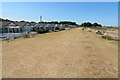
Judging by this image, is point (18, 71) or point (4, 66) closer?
point (18, 71)

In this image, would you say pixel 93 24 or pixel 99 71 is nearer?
pixel 99 71

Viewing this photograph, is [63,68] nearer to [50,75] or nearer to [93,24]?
[50,75]

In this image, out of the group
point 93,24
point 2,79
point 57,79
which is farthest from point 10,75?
point 93,24

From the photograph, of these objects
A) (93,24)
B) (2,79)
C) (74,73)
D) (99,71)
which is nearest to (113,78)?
(99,71)

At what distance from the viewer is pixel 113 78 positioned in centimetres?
455

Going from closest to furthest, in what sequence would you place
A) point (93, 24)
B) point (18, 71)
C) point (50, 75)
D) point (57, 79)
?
point (57, 79), point (50, 75), point (18, 71), point (93, 24)

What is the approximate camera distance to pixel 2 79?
14.5 feet

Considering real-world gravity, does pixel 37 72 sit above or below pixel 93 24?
below

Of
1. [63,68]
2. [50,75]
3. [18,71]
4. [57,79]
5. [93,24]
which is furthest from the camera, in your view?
[93,24]

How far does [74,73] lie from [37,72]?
1822 mm

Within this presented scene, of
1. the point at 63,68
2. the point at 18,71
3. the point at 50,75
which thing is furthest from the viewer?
the point at 63,68

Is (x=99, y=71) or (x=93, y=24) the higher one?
(x=93, y=24)

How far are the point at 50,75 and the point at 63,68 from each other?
1.02 m

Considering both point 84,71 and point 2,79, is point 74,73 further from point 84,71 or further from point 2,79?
point 2,79
